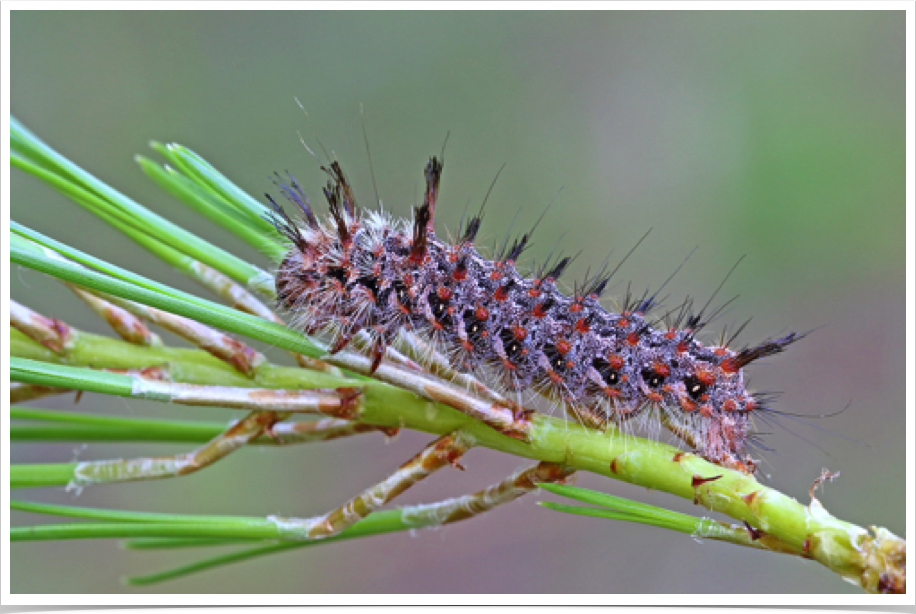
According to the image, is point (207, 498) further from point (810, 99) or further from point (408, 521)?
point (810, 99)

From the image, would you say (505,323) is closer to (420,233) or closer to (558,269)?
(558,269)

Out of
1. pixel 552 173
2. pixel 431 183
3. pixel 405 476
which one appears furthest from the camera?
pixel 552 173

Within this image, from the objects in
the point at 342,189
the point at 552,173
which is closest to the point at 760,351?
the point at 342,189

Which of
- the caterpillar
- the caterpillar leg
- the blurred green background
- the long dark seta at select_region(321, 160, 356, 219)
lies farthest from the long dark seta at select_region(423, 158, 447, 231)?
the blurred green background

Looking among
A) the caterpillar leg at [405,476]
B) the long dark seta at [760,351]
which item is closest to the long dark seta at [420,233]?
the caterpillar leg at [405,476]

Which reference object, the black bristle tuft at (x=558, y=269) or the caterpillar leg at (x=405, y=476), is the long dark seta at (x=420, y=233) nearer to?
the black bristle tuft at (x=558, y=269)

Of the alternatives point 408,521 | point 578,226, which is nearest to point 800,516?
point 408,521

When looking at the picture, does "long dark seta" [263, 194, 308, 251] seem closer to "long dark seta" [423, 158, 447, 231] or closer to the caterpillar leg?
"long dark seta" [423, 158, 447, 231]
